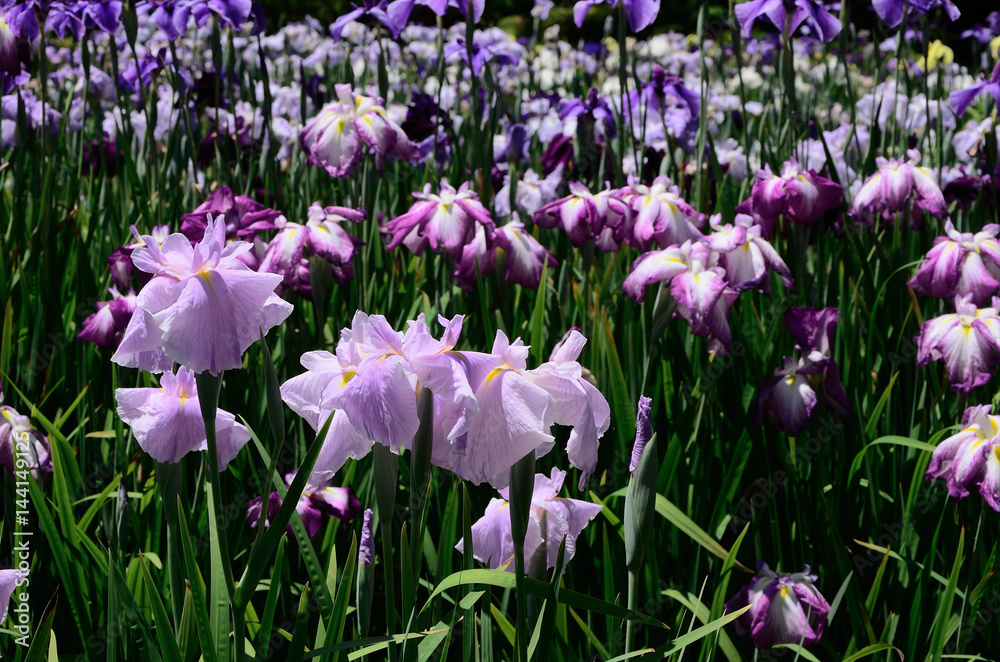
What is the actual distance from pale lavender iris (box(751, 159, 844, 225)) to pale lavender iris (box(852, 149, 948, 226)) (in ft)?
1.05

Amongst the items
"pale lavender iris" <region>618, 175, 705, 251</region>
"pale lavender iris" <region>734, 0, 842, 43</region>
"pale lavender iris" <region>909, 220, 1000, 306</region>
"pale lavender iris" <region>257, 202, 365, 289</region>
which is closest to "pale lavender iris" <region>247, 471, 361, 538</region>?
"pale lavender iris" <region>257, 202, 365, 289</region>

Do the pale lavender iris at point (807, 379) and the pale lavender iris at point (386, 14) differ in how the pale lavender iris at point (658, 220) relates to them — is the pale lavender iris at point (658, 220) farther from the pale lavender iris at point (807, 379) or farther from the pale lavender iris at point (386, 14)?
the pale lavender iris at point (386, 14)

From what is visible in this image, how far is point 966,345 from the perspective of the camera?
200 centimetres

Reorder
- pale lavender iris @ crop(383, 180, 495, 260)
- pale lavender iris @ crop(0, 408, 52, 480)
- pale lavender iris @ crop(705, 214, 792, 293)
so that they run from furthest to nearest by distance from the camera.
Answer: pale lavender iris @ crop(383, 180, 495, 260) < pale lavender iris @ crop(705, 214, 792, 293) < pale lavender iris @ crop(0, 408, 52, 480)

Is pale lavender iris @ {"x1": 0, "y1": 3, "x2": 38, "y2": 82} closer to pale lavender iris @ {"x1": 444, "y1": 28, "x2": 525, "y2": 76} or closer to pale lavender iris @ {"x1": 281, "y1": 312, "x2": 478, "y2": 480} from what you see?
pale lavender iris @ {"x1": 444, "y1": 28, "x2": 525, "y2": 76}

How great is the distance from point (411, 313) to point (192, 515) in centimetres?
93

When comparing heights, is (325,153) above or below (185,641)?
above

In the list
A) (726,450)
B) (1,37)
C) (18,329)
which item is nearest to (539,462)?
(726,450)

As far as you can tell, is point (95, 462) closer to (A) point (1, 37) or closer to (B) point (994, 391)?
(A) point (1, 37)

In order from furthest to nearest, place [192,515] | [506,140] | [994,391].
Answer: [506,140]
[994,391]
[192,515]

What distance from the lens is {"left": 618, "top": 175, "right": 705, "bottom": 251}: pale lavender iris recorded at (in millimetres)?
2400

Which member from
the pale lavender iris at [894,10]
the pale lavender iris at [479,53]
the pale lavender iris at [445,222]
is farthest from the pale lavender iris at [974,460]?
the pale lavender iris at [894,10]

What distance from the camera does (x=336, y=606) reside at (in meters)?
1.03

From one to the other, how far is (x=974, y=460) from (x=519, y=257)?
124 cm
